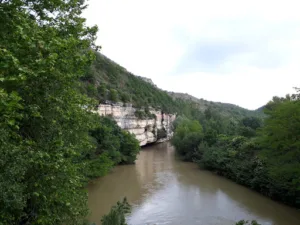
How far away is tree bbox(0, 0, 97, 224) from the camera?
551 centimetres

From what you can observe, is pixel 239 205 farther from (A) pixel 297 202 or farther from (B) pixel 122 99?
(B) pixel 122 99

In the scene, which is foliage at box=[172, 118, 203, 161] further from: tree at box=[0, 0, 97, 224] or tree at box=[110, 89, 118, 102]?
tree at box=[0, 0, 97, 224]

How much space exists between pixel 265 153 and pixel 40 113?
1580 centimetres

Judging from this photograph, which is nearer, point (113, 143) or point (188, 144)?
point (113, 143)

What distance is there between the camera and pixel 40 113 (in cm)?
722

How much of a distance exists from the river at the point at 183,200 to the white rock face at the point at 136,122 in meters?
11.4

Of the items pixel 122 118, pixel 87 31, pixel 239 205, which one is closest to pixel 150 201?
pixel 239 205

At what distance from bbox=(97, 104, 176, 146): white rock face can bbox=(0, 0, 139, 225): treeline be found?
22910 mm

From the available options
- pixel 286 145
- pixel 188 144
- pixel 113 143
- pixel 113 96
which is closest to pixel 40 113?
pixel 286 145

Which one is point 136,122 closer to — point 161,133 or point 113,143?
point 161,133

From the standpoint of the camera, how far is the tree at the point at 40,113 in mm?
5512

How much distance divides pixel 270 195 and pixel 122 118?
26371 mm

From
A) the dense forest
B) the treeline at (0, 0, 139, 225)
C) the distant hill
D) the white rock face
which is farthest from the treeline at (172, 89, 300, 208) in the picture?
the distant hill

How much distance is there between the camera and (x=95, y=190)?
69.9 ft
